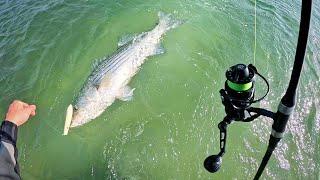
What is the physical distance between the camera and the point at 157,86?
341 inches

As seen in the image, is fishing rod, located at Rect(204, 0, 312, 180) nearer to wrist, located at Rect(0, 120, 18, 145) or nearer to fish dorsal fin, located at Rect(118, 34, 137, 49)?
wrist, located at Rect(0, 120, 18, 145)

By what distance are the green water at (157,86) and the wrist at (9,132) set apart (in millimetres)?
1797

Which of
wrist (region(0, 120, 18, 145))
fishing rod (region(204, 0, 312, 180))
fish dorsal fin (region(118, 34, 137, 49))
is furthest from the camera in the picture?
fish dorsal fin (region(118, 34, 137, 49))

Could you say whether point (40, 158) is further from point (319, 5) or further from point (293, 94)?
point (319, 5)

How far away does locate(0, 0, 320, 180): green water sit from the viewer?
281 inches

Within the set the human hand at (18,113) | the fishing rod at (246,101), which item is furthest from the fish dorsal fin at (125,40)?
the fishing rod at (246,101)

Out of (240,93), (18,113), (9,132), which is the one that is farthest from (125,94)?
(240,93)

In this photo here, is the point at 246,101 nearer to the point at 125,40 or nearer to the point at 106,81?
the point at 106,81

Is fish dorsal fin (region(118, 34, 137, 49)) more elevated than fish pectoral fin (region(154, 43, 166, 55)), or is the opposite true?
fish dorsal fin (region(118, 34, 137, 49))

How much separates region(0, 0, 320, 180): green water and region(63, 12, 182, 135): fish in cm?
17

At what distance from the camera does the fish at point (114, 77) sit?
309 inches

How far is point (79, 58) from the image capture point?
936 cm

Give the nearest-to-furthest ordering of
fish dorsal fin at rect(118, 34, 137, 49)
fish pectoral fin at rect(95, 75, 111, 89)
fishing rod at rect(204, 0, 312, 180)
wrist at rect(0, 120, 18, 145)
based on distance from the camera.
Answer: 1. fishing rod at rect(204, 0, 312, 180)
2. wrist at rect(0, 120, 18, 145)
3. fish pectoral fin at rect(95, 75, 111, 89)
4. fish dorsal fin at rect(118, 34, 137, 49)

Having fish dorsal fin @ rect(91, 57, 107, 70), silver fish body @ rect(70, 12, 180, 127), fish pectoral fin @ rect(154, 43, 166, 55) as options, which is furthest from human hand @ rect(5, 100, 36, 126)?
fish pectoral fin @ rect(154, 43, 166, 55)
